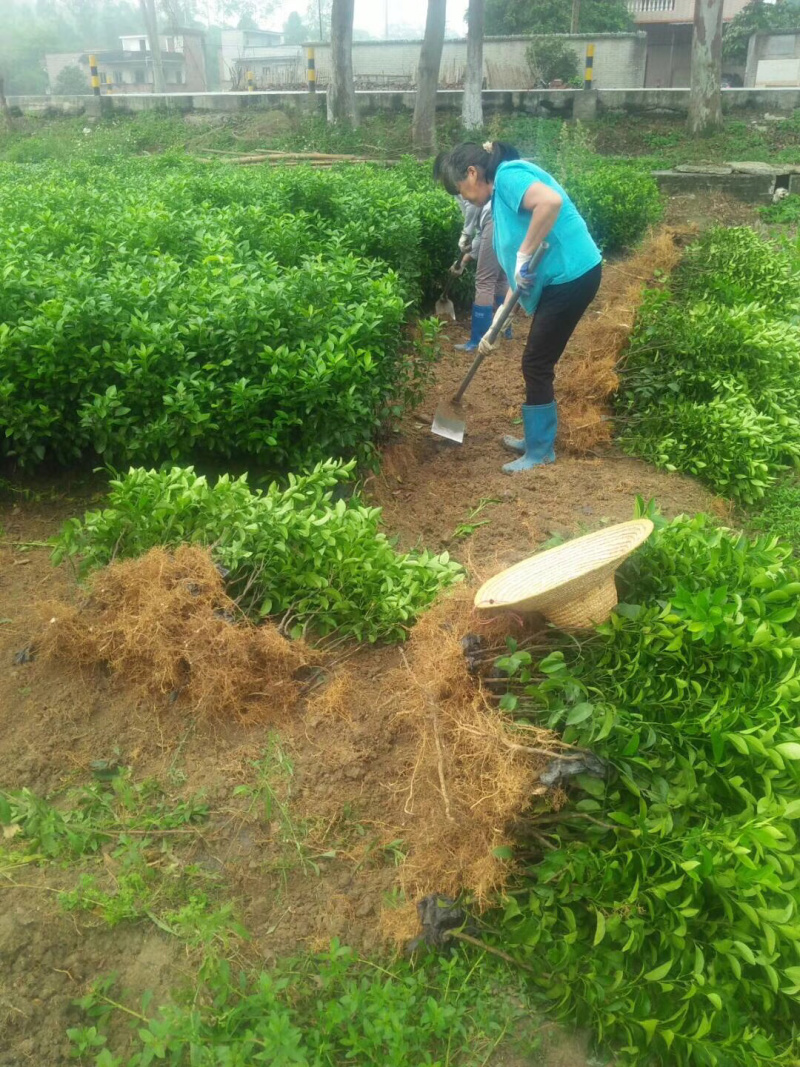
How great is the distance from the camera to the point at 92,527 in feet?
11.1

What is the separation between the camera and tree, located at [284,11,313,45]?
6656 cm

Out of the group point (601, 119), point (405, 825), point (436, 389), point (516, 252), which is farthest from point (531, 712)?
point (601, 119)

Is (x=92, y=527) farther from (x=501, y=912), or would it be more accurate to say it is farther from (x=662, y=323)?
(x=662, y=323)

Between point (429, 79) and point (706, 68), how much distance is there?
531cm

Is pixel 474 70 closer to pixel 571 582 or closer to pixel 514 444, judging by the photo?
pixel 514 444

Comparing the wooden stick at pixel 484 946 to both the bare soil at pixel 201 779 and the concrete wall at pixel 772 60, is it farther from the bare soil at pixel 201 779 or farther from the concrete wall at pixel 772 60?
the concrete wall at pixel 772 60

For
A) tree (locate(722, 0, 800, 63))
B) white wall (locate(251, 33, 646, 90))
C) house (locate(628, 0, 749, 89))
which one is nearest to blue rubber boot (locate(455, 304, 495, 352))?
white wall (locate(251, 33, 646, 90))

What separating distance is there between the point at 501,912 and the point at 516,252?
12.1 feet

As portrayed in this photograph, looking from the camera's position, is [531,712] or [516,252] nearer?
Answer: [531,712]

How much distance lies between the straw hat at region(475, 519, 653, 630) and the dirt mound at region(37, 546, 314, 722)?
827 mm

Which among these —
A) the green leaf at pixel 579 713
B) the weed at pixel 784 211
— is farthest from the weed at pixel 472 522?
the weed at pixel 784 211

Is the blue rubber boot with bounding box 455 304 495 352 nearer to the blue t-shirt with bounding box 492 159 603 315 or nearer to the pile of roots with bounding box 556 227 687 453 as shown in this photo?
the pile of roots with bounding box 556 227 687 453

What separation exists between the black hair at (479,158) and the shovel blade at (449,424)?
1456 mm

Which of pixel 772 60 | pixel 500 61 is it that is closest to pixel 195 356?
pixel 500 61
